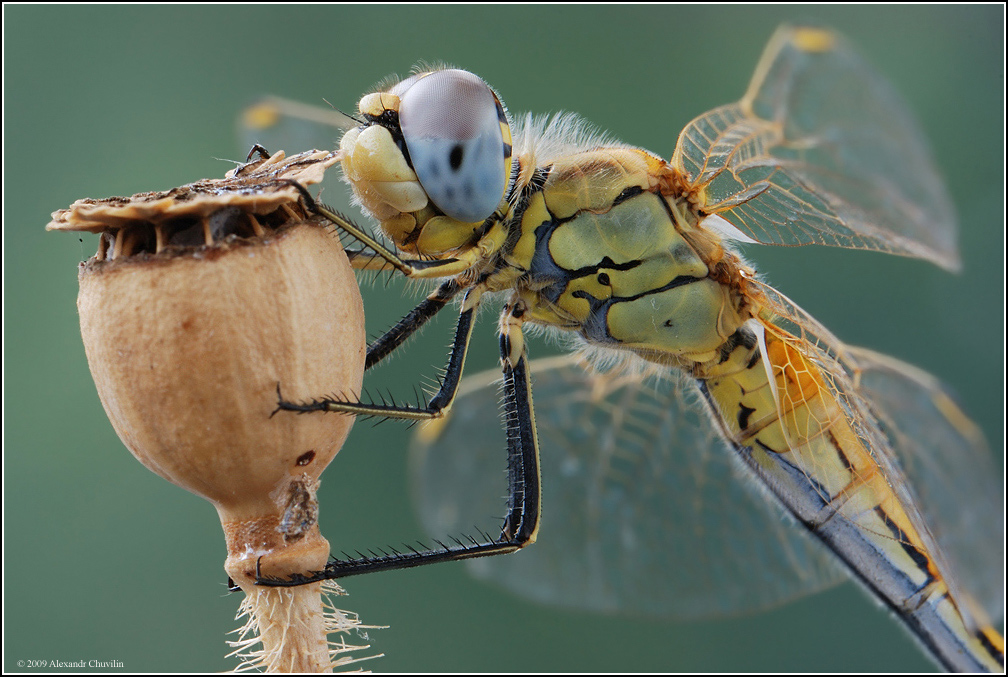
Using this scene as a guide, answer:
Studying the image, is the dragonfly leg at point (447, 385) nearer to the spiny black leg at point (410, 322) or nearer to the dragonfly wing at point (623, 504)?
the spiny black leg at point (410, 322)

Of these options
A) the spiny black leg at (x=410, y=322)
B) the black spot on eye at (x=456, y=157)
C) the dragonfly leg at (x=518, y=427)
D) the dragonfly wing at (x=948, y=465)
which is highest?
the black spot on eye at (x=456, y=157)

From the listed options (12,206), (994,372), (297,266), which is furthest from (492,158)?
(994,372)

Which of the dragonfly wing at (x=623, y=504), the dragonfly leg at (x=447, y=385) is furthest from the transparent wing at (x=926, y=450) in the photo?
the dragonfly leg at (x=447, y=385)

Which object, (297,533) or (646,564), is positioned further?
(646,564)

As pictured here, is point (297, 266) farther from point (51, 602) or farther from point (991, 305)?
point (991, 305)

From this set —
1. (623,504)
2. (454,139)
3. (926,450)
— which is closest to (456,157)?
(454,139)

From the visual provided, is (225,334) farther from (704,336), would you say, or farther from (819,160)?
(819,160)

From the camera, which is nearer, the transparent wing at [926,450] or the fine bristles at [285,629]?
the fine bristles at [285,629]
